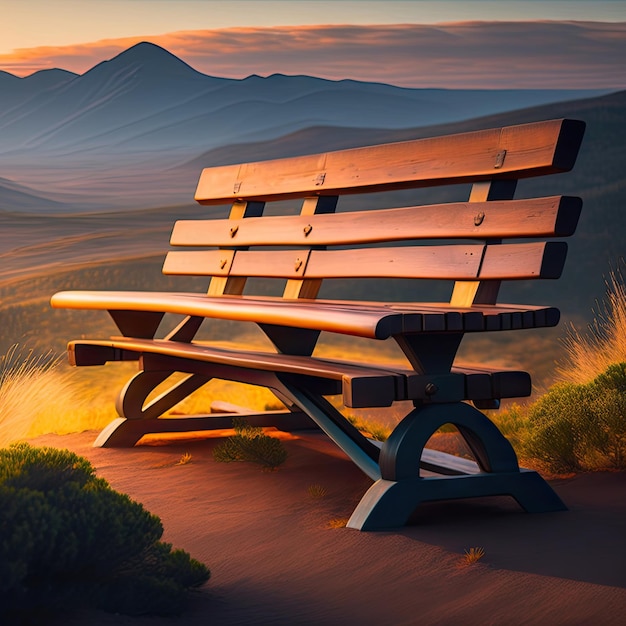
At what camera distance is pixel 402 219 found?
175 inches

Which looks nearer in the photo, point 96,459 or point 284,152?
point 96,459

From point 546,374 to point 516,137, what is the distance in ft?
19.1

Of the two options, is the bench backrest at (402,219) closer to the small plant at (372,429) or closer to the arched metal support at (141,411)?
the arched metal support at (141,411)

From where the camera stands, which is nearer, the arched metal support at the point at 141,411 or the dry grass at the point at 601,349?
the arched metal support at the point at 141,411

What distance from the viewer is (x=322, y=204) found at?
5.18 metres

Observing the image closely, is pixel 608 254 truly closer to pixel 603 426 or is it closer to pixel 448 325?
pixel 603 426

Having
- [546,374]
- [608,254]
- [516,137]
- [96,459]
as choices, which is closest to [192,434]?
A: [96,459]

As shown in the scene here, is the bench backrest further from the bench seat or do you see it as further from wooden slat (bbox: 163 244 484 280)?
the bench seat

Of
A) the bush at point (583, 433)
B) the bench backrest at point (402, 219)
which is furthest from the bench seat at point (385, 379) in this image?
the bush at point (583, 433)

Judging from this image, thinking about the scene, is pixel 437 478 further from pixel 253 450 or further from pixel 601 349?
pixel 601 349

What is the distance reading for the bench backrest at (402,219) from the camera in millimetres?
3775

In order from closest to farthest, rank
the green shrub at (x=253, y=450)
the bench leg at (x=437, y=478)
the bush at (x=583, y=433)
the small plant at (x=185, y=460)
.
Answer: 1. the bench leg at (x=437, y=478)
2. the bush at (x=583, y=433)
3. the green shrub at (x=253, y=450)
4. the small plant at (x=185, y=460)

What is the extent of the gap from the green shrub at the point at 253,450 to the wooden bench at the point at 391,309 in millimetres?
321

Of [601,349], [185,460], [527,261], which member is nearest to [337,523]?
[527,261]
